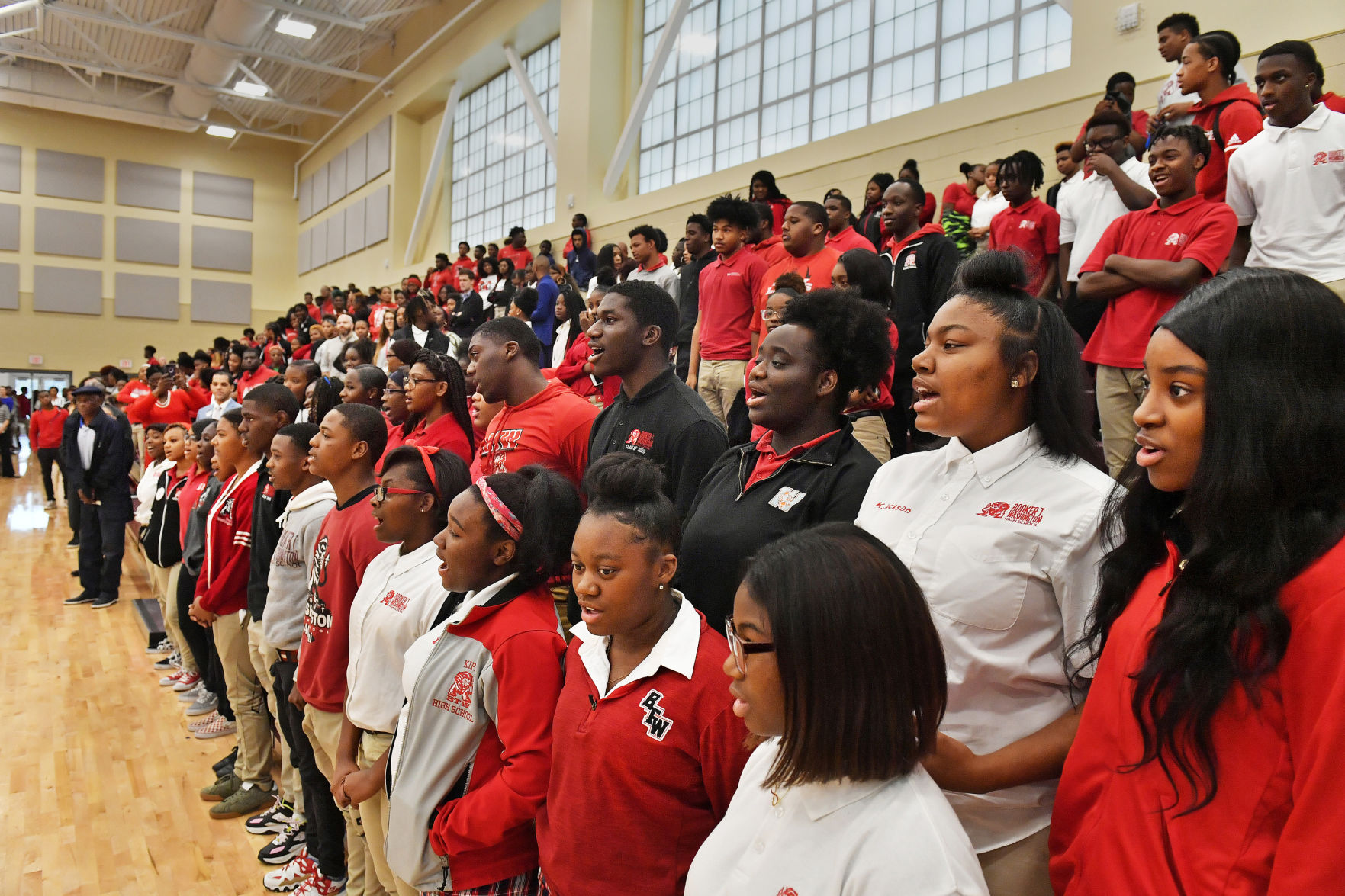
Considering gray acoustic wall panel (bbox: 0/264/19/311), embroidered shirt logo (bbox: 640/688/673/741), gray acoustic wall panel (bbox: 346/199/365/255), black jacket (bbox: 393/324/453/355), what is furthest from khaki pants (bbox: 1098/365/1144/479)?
gray acoustic wall panel (bbox: 0/264/19/311)

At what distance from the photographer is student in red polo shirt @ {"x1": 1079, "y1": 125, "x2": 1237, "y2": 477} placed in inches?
126

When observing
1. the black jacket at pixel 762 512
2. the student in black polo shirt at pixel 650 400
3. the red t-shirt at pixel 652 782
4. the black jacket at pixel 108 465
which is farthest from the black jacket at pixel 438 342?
the red t-shirt at pixel 652 782

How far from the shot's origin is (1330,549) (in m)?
0.94


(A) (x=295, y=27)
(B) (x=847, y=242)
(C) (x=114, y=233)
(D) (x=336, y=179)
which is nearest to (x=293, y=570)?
(B) (x=847, y=242)

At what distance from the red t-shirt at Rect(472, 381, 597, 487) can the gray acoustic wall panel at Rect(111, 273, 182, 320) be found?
22.3 m

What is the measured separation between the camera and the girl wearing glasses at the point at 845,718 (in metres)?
1.10

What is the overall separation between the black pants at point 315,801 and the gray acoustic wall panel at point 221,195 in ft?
75.4

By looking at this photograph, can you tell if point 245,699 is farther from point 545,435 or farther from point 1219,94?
point 1219,94

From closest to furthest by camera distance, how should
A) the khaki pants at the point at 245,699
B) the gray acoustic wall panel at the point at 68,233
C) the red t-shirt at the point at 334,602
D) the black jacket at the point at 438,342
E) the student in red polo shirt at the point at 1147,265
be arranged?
the red t-shirt at the point at 334,602 < the student in red polo shirt at the point at 1147,265 < the khaki pants at the point at 245,699 < the black jacket at the point at 438,342 < the gray acoustic wall panel at the point at 68,233

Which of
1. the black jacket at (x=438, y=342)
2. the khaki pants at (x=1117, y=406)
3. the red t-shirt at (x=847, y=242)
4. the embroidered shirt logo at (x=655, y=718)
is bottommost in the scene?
the embroidered shirt logo at (x=655, y=718)

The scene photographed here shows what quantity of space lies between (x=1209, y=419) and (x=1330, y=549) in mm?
188

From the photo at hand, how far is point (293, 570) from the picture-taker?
11.0 feet

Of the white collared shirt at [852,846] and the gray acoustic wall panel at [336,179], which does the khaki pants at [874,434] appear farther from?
the gray acoustic wall panel at [336,179]

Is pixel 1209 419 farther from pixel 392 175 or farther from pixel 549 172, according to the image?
pixel 392 175
